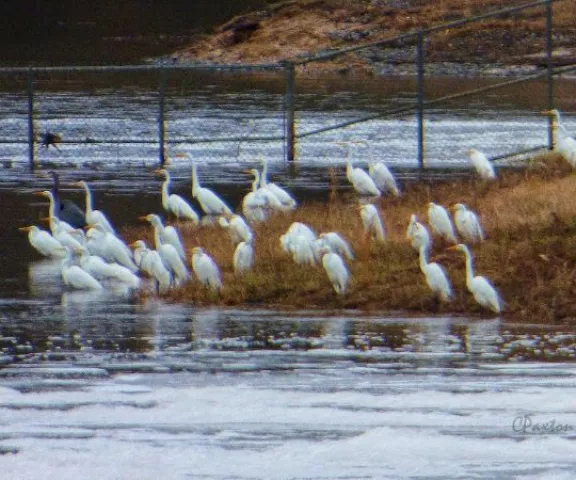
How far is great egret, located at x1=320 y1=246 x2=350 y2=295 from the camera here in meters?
12.0

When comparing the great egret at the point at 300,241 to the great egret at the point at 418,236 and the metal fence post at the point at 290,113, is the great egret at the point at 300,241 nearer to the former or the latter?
the great egret at the point at 418,236

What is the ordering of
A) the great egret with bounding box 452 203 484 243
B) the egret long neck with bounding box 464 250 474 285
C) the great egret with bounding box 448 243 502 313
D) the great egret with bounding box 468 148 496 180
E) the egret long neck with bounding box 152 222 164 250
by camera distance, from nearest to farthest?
1. the great egret with bounding box 448 243 502 313
2. the egret long neck with bounding box 464 250 474 285
3. the great egret with bounding box 452 203 484 243
4. the egret long neck with bounding box 152 222 164 250
5. the great egret with bounding box 468 148 496 180

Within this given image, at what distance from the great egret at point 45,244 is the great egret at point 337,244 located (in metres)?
3.02

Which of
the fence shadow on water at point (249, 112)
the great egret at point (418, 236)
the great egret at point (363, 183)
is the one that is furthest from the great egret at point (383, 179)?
the great egret at point (418, 236)

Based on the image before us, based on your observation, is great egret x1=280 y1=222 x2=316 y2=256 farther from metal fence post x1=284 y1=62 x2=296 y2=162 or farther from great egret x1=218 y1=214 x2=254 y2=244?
metal fence post x1=284 y1=62 x2=296 y2=162

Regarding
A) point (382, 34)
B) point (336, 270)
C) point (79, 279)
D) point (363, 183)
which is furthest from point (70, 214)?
point (382, 34)

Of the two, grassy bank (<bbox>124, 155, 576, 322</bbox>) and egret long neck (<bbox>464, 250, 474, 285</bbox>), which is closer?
egret long neck (<bbox>464, 250, 474, 285</bbox>)

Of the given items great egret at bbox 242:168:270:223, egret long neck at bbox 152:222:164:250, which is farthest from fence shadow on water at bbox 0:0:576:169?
egret long neck at bbox 152:222:164:250

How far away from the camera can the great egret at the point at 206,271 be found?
12.6m

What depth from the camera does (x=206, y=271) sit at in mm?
12570

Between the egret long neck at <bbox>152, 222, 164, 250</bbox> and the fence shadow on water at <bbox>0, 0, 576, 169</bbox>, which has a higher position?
the fence shadow on water at <bbox>0, 0, 576, 169</bbox>

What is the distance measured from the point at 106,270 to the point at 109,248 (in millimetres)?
637

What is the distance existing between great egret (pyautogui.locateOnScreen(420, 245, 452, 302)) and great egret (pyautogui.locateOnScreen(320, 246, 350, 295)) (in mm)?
611

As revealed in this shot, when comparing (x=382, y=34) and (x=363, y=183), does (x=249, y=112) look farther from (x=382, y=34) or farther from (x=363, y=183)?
(x=382, y=34)
